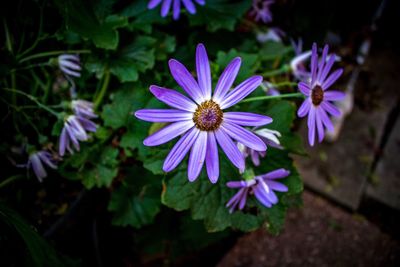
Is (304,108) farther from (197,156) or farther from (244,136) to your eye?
(197,156)

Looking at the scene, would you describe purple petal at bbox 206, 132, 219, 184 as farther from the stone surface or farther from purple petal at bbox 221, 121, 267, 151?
the stone surface

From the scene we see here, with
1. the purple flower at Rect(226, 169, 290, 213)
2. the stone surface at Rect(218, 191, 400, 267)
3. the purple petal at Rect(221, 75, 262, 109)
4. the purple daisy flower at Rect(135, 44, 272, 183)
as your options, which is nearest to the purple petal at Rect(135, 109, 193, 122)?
the purple daisy flower at Rect(135, 44, 272, 183)

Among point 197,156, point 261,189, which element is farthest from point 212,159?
point 261,189

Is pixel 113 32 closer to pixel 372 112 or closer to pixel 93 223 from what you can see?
pixel 93 223

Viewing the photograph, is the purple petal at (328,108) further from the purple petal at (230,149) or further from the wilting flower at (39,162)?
the wilting flower at (39,162)

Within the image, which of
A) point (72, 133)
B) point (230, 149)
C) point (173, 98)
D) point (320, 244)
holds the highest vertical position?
point (173, 98)

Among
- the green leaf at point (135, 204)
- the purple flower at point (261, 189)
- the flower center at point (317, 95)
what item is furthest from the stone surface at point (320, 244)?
the flower center at point (317, 95)

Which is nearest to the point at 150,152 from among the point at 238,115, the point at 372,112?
the point at 238,115
